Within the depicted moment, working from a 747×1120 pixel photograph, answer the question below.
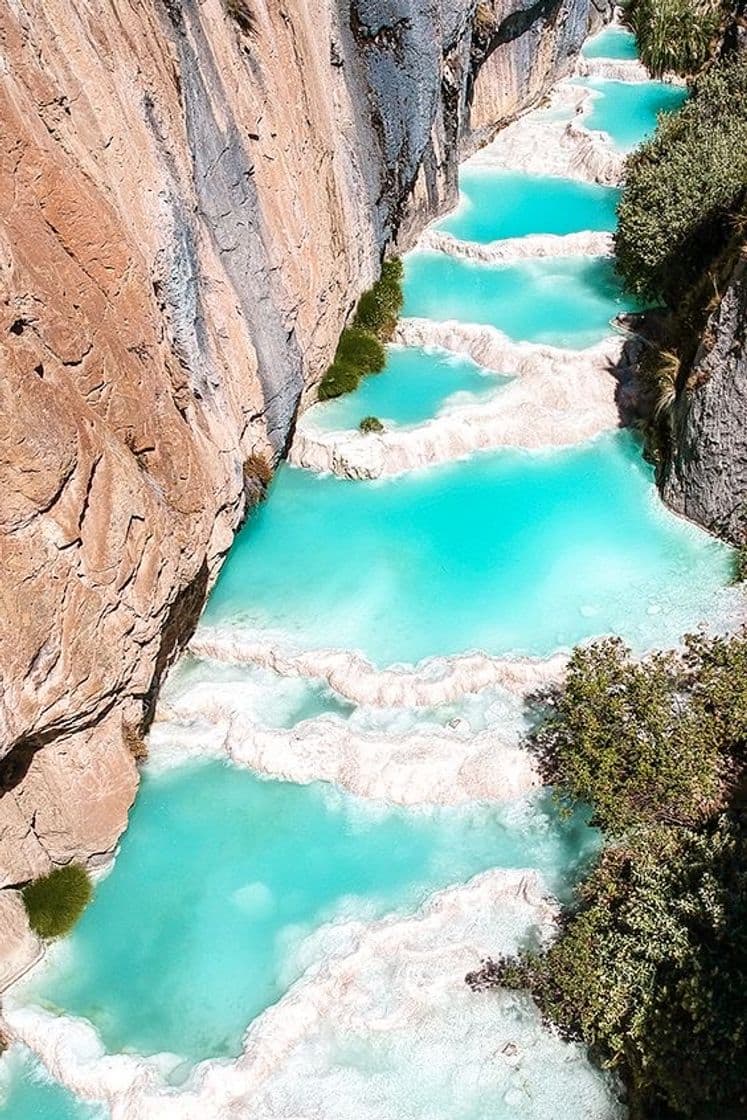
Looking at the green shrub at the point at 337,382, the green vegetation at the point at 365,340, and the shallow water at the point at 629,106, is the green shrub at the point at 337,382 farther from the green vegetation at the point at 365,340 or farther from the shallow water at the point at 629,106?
the shallow water at the point at 629,106

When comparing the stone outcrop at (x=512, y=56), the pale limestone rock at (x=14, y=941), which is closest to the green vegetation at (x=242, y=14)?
the pale limestone rock at (x=14, y=941)

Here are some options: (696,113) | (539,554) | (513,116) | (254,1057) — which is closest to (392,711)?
(539,554)

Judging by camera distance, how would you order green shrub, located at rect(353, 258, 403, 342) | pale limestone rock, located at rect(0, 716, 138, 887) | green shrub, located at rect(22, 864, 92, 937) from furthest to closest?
green shrub, located at rect(353, 258, 403, 342), green shrub, located at rect(22, 864, 92, 937), pale limestone rock, located at rect(0, 716, 138, 887)

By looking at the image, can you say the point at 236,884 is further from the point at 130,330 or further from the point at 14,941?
the point at 130,330

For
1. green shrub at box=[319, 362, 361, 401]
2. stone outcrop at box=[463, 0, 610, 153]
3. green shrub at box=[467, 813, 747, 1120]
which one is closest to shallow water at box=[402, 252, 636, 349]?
green shrub at box=[319, 362, 361, 401]

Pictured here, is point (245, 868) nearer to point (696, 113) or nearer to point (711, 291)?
point (711, 291)

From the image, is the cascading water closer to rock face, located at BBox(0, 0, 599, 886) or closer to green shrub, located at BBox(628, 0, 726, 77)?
rock face, located at BBox(0, 0, 599, 886)
